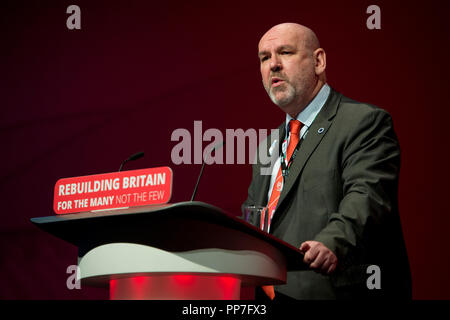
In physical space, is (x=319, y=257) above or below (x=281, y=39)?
below

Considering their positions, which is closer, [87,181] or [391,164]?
[87,181]

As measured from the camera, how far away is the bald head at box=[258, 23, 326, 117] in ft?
7.53

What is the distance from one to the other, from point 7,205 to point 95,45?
115 centimetres

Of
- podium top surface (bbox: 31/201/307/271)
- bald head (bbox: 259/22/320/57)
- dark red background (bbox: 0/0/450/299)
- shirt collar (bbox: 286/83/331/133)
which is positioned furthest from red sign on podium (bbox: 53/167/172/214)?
dark red background (bbox: 0/0/450/299)

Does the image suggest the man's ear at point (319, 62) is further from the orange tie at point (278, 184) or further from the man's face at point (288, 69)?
the orange tie at point (278, 184)

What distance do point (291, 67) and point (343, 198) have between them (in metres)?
0.72

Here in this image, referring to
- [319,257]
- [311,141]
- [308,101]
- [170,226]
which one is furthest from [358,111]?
[170,226]

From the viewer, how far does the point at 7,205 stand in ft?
11.7

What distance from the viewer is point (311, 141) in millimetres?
2012

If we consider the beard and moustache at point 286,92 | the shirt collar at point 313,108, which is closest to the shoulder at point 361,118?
the shirt collar at point 313,108

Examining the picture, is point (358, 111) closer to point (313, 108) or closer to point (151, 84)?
point (313, 108)
